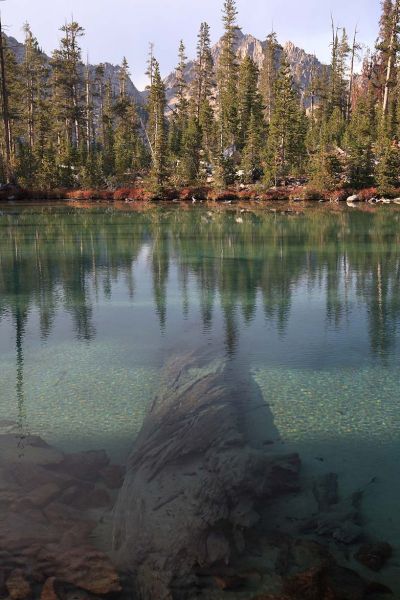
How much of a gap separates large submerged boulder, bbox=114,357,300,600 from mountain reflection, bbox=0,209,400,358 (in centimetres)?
221

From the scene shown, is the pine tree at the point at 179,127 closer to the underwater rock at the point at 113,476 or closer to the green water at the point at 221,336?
the green water at the point at 221,336

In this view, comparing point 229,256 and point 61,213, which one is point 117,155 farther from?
point 229,256

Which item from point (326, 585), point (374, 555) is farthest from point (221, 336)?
point (326, 585)

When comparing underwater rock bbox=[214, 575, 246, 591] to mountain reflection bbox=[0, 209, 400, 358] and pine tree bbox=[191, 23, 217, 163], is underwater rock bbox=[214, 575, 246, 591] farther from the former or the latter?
pine tree bbox=[191, 23, 217, 163]

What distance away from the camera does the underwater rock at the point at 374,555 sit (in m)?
3.51

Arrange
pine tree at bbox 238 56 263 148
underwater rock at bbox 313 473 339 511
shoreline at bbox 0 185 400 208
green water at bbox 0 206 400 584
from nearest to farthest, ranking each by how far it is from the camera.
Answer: underwater rock at bbox 313 473 339 511
green water at bbox 0 206 400 584
shoreline at bbox 0 185 400 208
pine tree at bbox 238 56 263 148

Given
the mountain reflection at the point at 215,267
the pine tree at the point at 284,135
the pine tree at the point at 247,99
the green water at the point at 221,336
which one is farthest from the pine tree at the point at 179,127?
the green water at the point at 221,336

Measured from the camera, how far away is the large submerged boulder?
11.4ft

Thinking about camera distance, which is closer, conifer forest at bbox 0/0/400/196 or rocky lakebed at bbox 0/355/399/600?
rocky lakebed at bbox 0/355/399/600

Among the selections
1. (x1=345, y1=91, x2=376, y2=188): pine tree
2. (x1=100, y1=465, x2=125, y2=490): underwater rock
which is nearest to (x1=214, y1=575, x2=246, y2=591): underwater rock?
(x1=100, y1=465, x2=125, y2=490): underwater rock

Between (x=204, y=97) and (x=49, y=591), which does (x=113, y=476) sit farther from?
(x=204, y=97)

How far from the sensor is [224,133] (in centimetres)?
5331

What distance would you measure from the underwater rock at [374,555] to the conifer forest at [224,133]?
39479 mm

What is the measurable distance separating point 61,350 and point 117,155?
46662mm
